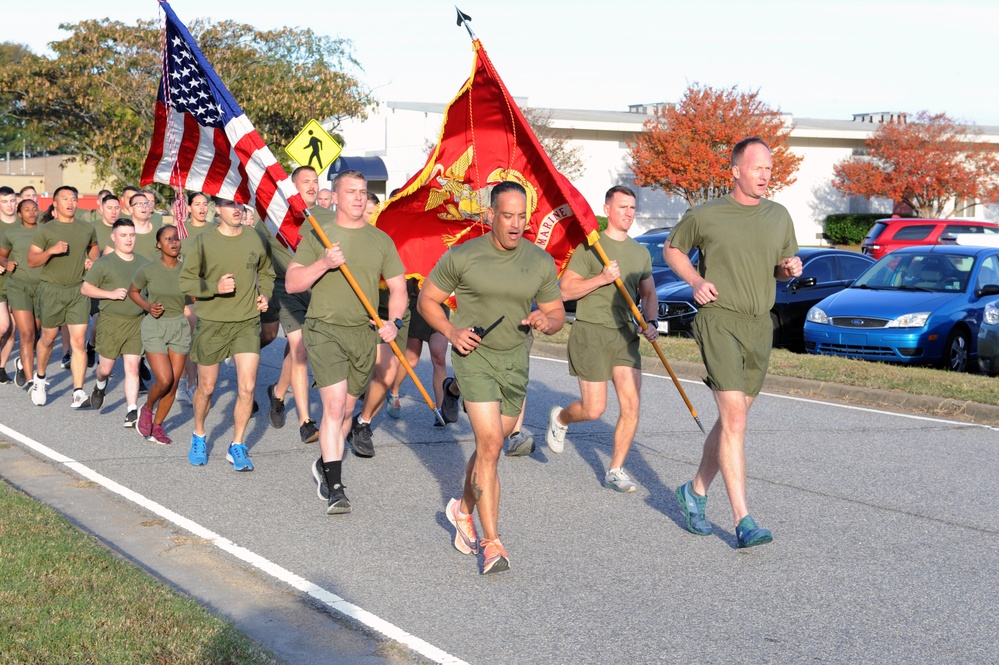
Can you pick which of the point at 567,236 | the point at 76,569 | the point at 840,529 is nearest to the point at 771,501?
the point at 840,529

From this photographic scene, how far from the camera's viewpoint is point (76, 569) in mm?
6035

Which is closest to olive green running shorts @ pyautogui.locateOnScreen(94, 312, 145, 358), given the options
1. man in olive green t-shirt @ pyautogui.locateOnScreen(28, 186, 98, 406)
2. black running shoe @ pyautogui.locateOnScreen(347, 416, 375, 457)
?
man in olive green t-shirt @ pyautogui.locateOnScreen(28, 186, 98, 406)

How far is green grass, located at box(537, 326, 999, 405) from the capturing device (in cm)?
1277

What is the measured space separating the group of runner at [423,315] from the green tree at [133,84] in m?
22.1

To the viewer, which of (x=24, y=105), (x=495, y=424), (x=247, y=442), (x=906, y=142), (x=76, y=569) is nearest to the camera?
(x=76, y=569)

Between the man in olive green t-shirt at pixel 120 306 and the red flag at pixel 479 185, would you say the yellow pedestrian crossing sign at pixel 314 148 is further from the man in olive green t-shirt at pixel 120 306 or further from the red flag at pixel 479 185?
the red flag at pixel 479 185

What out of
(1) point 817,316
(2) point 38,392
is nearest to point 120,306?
(2) point 38,392

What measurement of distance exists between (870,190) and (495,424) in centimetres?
4527

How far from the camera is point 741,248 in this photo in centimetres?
712

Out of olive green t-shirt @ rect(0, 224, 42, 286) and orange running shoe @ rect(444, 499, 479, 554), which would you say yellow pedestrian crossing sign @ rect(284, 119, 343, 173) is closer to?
olive green t-shirt @ rect(0, 224, 42, 286)

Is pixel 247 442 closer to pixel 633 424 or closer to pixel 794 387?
pixel 633 424

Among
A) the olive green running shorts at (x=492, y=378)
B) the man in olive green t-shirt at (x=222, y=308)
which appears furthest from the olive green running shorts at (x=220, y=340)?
the olive green running shorts at (x=492, y=378)

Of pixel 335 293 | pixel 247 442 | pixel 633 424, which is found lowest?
pixel 247 442

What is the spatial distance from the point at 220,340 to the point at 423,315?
9.81 feet
